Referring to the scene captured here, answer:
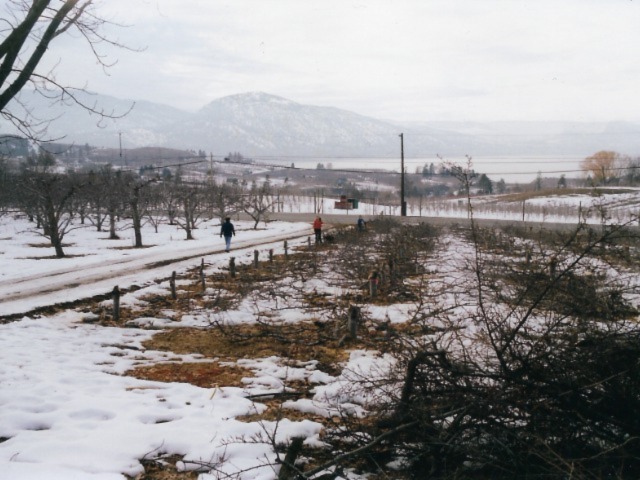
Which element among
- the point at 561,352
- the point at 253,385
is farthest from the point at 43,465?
the point at 561,352

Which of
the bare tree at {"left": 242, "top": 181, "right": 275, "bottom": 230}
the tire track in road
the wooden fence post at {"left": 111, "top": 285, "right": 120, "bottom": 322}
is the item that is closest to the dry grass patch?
the wooden fence post at {"left": 111, "top": 285, "right": 120, "bottom": 322}

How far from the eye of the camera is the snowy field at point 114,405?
4.50 metres

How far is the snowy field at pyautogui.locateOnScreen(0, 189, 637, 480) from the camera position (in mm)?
4504

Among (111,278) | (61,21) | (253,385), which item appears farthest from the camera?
(111,278)

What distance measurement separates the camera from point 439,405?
4191 millimetres

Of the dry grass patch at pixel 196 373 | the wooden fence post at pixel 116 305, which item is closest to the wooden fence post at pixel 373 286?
the dry grass patch at pixel 196 373

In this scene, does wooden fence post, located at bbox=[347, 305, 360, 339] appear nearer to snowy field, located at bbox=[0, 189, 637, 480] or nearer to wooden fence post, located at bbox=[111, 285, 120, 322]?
snowy field, located at bbox=[0, 189, 637, 480]

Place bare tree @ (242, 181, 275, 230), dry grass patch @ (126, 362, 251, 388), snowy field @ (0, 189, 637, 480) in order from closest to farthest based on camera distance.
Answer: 1. snowy field @ (0, 189, 637, 480)
2. dry grass patch @ (126, 362, 251, 388)
3. bare tree @ (242, 181, 275, 230)

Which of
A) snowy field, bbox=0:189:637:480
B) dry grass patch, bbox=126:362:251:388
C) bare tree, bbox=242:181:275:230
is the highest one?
bare tree, bbox=242:181:275:230

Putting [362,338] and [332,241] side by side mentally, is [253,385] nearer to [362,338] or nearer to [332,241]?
[362,338]

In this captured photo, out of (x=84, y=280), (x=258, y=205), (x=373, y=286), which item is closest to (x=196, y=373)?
(x=373, y=286)

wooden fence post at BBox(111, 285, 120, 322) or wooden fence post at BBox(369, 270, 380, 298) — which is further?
wooden fence post at BBox(369, 270, 380, 298)

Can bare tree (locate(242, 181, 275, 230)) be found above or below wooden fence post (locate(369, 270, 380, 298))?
above

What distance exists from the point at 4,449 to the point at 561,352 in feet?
17.3
